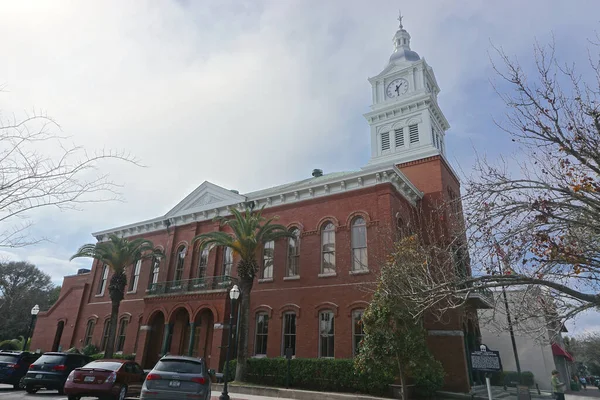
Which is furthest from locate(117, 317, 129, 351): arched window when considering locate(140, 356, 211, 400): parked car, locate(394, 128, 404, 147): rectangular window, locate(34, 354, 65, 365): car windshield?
locate(394, 128, 404, 147): rectangular window

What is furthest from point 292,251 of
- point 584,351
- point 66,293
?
point 584,351

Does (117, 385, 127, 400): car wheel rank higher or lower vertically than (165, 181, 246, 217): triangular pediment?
lower

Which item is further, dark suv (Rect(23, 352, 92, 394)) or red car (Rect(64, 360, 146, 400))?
dark suv (Rect(23, 352, 92, 394))

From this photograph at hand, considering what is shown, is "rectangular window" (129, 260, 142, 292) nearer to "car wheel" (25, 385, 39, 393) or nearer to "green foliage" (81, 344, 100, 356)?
"green foliage" (81, 344, 100, 356)

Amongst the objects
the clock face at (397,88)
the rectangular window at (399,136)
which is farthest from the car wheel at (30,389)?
the clock face at (397,88)

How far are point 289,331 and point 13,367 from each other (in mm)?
12153

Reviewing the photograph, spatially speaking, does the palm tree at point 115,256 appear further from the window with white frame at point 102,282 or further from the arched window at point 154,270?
the window with white frame at point 102,282

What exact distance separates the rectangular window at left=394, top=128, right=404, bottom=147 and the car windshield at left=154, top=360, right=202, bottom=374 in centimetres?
2101

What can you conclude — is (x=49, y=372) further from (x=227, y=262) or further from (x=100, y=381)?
(x=227, y=262)

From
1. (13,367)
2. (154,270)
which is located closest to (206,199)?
(154,270)

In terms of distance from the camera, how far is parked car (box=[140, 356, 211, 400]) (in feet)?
33.2

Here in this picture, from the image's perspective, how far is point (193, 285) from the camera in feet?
80.7

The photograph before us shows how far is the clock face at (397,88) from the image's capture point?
29.5 metres

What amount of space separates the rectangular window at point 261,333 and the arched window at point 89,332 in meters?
15.6
